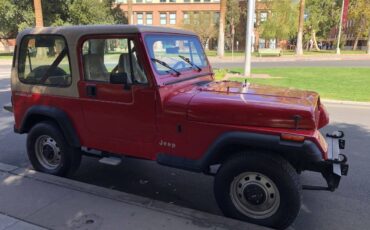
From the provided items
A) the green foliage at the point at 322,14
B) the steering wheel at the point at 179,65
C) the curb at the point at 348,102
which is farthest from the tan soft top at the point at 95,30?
the green foliage at the point at 322,14

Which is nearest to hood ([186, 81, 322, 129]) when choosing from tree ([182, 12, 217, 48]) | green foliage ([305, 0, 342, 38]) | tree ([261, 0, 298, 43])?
tree ([261, 0, 298, 43])

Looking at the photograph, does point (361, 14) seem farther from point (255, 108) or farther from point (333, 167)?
point (255, 108)

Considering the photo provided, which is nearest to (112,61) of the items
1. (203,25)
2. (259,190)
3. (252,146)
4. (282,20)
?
(252,146)

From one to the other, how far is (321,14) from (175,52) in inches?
2394

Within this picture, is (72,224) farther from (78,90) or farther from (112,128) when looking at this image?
(78,90)

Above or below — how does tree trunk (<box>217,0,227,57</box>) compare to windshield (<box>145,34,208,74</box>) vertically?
above

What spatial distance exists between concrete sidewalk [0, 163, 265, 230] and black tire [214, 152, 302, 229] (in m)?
0.21

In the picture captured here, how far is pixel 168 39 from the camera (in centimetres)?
420

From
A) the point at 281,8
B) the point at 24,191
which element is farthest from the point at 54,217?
the point at 281,8

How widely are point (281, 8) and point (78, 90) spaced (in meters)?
48.7

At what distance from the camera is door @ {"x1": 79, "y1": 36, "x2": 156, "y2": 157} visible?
3.77m

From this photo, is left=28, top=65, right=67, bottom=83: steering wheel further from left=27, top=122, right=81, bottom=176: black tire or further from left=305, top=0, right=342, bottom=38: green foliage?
left=305, top=0, right=342, bottom=38: green foliage

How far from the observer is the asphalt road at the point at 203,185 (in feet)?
12.3

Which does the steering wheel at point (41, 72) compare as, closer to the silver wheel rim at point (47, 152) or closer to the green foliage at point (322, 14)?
the silver wheel rim at point (47, 152)
